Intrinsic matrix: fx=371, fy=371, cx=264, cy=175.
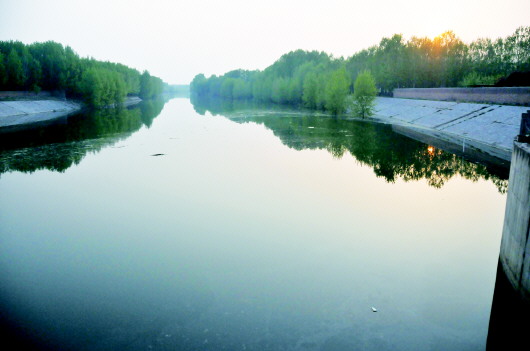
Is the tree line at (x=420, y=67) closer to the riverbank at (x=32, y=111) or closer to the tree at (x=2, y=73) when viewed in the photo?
the riverbank at (x=32, y=111)

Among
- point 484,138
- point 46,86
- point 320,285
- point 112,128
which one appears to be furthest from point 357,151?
point 46,86

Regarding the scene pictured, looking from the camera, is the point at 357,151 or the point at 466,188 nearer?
the point at 466,188

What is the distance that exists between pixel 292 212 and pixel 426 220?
6.45 meters

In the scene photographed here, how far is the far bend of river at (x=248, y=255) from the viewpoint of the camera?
988cm

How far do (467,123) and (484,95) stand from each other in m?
7.97

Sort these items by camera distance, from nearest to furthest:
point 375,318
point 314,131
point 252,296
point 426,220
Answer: point 375,318, point 252,296, point 426,220, point 314,131

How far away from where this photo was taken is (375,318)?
34.1 ft

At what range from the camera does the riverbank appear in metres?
58.8

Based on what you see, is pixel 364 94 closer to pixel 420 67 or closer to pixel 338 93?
pixel 338 93

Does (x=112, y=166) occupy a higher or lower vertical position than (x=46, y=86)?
lower

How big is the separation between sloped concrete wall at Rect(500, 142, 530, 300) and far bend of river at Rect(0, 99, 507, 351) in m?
1.21

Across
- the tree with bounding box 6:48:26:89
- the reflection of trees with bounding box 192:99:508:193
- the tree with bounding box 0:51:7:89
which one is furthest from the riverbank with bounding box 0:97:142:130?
the reflection of trees with bounding box 192:99:508:193

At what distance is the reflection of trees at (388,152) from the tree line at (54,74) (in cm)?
6025

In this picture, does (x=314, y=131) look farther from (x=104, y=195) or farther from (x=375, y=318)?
(x=375, y=318)
